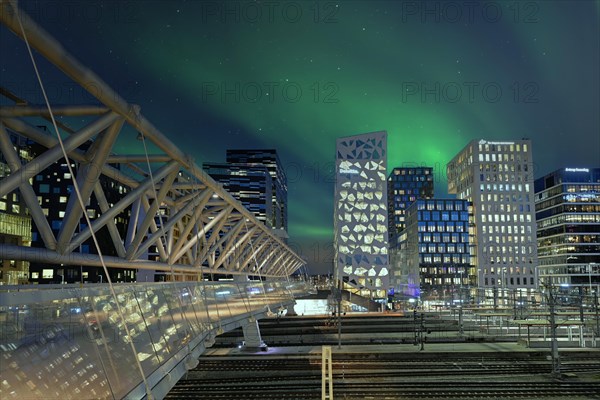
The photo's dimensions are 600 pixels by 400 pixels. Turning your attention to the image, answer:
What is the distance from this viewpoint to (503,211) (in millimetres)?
127688

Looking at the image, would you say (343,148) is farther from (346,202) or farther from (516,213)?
(516,213)

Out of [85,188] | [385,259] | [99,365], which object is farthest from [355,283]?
[99,365]

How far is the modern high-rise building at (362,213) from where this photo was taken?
98062mm

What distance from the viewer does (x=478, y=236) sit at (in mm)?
126812

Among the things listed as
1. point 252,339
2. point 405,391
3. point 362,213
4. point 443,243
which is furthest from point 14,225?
point 443,243

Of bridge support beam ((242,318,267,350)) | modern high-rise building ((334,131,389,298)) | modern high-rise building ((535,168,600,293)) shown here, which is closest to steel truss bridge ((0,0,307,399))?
bridge support beam ((242,318,267,350))

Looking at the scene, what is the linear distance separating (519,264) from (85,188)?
409ft

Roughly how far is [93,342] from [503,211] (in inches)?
5194

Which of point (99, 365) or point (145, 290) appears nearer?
point (99, 365)

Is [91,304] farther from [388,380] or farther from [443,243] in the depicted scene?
[443,243]

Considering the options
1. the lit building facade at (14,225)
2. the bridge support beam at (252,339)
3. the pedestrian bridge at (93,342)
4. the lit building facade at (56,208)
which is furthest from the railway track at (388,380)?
the lit building facade at (56,208)

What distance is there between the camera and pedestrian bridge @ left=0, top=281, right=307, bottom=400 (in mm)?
4504

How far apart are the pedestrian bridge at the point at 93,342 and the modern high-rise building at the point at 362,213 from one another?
88.6 m

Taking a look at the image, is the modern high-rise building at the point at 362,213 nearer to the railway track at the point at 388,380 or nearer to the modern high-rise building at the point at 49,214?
the modern high-rise building at the point at 49,214
